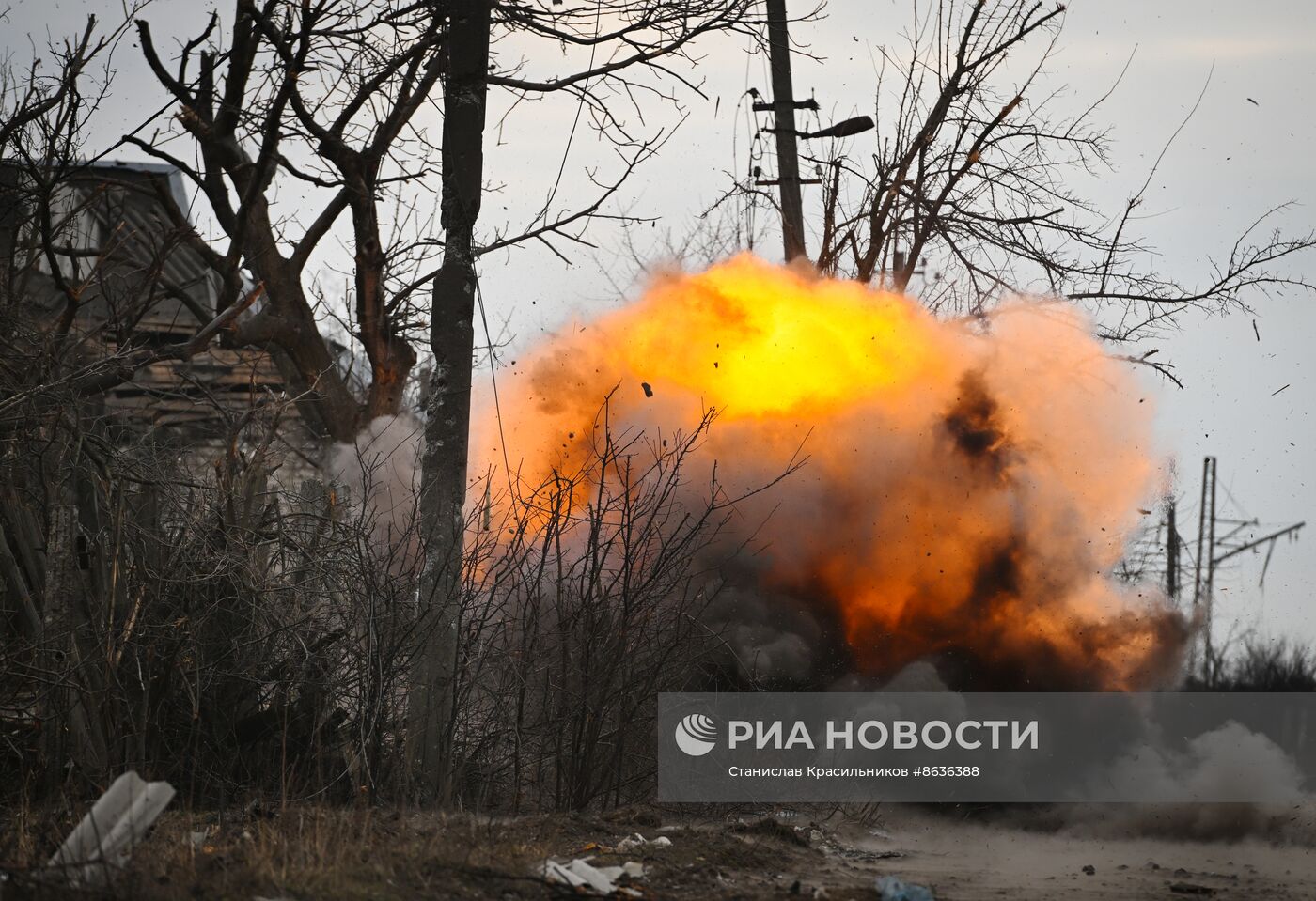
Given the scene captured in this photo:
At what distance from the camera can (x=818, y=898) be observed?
25.8 ft

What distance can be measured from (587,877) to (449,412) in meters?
4.49

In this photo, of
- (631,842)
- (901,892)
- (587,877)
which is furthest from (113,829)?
(901,892)

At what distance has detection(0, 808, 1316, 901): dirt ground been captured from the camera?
6812 millimetres

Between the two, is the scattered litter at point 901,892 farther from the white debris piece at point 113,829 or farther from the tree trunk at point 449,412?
the white debris piece at point 113,829

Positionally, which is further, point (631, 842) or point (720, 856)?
point (631, 842)

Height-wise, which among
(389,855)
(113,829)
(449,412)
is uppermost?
(449,412)

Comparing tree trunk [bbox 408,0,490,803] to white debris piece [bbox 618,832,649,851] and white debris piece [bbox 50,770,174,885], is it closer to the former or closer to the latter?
white debris piece [bbox 618,832,649,851]

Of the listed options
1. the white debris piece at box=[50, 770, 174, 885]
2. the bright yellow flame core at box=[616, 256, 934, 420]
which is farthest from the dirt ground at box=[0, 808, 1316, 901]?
the bright yellow flame core at box=[616, 256, 934, 420]

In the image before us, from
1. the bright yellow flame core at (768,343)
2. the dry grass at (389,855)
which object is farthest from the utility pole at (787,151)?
the dry grass at (389,855)

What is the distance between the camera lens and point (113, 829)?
6.50 metres

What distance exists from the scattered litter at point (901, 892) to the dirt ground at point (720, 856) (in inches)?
3.9

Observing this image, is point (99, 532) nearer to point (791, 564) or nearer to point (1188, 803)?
point (791, 564)

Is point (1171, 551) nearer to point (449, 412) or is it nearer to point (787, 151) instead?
point (787, 151)

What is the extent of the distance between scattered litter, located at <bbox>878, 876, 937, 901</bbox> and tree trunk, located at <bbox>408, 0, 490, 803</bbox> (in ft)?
11.3
